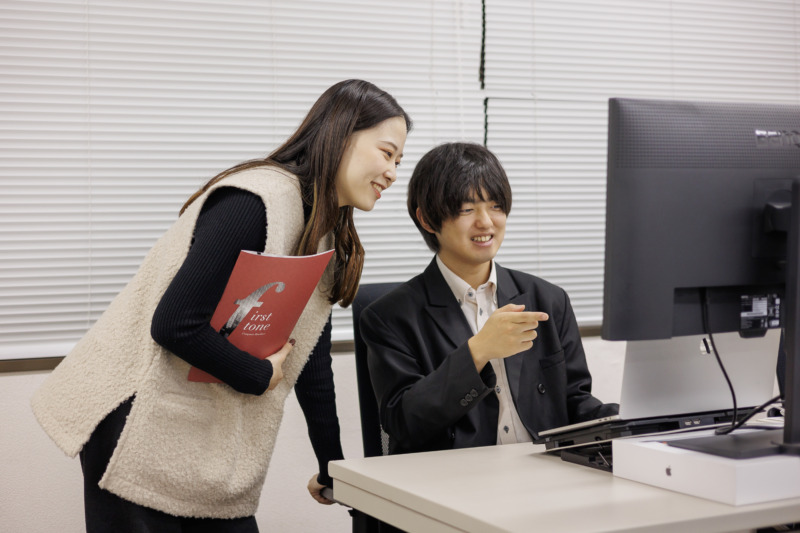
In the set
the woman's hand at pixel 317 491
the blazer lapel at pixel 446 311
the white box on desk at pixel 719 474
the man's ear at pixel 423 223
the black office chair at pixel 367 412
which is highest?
the man's ear at pixel 423 223

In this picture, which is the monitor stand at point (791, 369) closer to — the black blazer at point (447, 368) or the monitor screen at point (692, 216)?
the monitor screen at point (692, 216)

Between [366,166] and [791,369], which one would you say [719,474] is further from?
[366,166]

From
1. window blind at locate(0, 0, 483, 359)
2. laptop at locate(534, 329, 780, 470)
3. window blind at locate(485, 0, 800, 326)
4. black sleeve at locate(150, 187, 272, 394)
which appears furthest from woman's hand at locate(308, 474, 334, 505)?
window blind at locate(485, 0, 800, 326)

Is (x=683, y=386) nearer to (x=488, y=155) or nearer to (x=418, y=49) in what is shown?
(x=488, y=155)

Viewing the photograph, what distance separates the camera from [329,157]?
4.48 feet

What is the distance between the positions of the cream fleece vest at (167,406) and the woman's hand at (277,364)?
0.15 ft

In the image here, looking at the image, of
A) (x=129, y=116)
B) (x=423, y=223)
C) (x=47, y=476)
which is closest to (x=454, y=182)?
(x=423, y=223)

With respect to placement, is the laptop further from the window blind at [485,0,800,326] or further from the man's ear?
the window blind at [485,0,800,326]

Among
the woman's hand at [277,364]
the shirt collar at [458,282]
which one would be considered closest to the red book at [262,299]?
the woman's hand at [277,364]

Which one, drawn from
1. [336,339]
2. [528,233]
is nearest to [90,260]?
[336,339]

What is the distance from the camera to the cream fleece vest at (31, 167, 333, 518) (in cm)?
122

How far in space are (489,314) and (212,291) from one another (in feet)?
2.22

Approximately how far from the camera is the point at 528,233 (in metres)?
2.50

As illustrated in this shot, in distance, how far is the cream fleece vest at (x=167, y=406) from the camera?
48.2 inches
